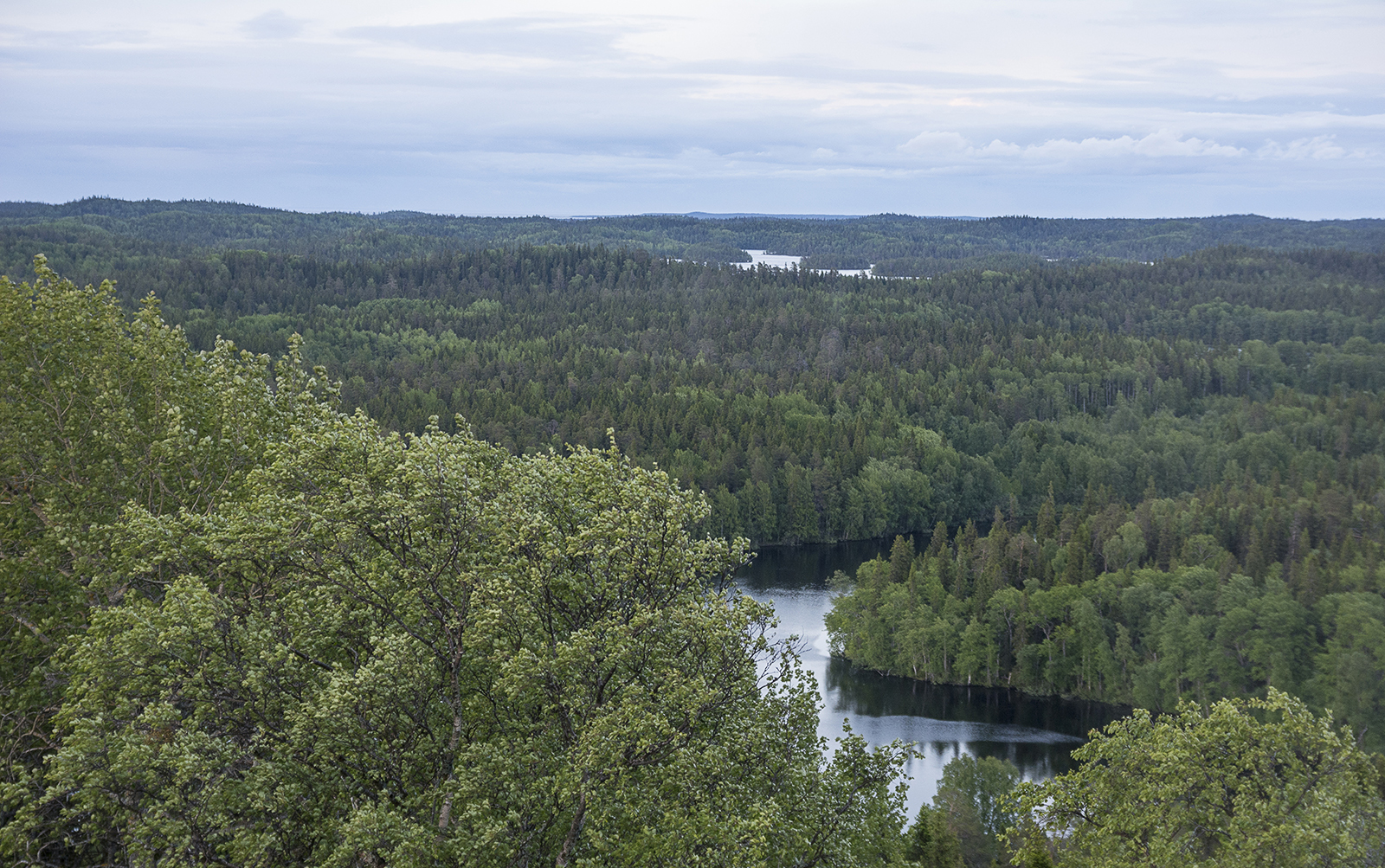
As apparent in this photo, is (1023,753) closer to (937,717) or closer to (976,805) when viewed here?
(937,717)

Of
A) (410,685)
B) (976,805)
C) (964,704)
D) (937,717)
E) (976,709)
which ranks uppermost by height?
(410,685)

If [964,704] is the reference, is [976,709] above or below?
above

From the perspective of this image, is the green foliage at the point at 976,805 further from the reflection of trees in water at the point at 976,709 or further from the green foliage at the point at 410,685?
the green foliage at the point at 410,685

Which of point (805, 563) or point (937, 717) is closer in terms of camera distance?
point (937, 717)

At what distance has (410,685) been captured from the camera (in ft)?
49.7

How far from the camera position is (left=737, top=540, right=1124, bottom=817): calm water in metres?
57.3

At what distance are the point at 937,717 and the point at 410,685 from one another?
5594 cm

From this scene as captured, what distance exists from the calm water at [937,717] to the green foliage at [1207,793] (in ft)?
70.2

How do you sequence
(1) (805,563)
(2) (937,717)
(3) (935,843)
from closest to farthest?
(3) (935,843) < (2) (937,717) < (1) (805,563)

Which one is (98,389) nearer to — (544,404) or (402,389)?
(544,404)

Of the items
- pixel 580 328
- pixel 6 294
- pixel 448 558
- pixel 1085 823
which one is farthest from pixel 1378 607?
pixel 580 328

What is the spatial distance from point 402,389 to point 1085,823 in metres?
125

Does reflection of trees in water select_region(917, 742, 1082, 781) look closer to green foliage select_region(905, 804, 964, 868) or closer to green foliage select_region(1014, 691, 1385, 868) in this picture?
green foliage select_region(905, 804, 964, 868)

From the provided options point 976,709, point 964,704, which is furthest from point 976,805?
point 964,704
